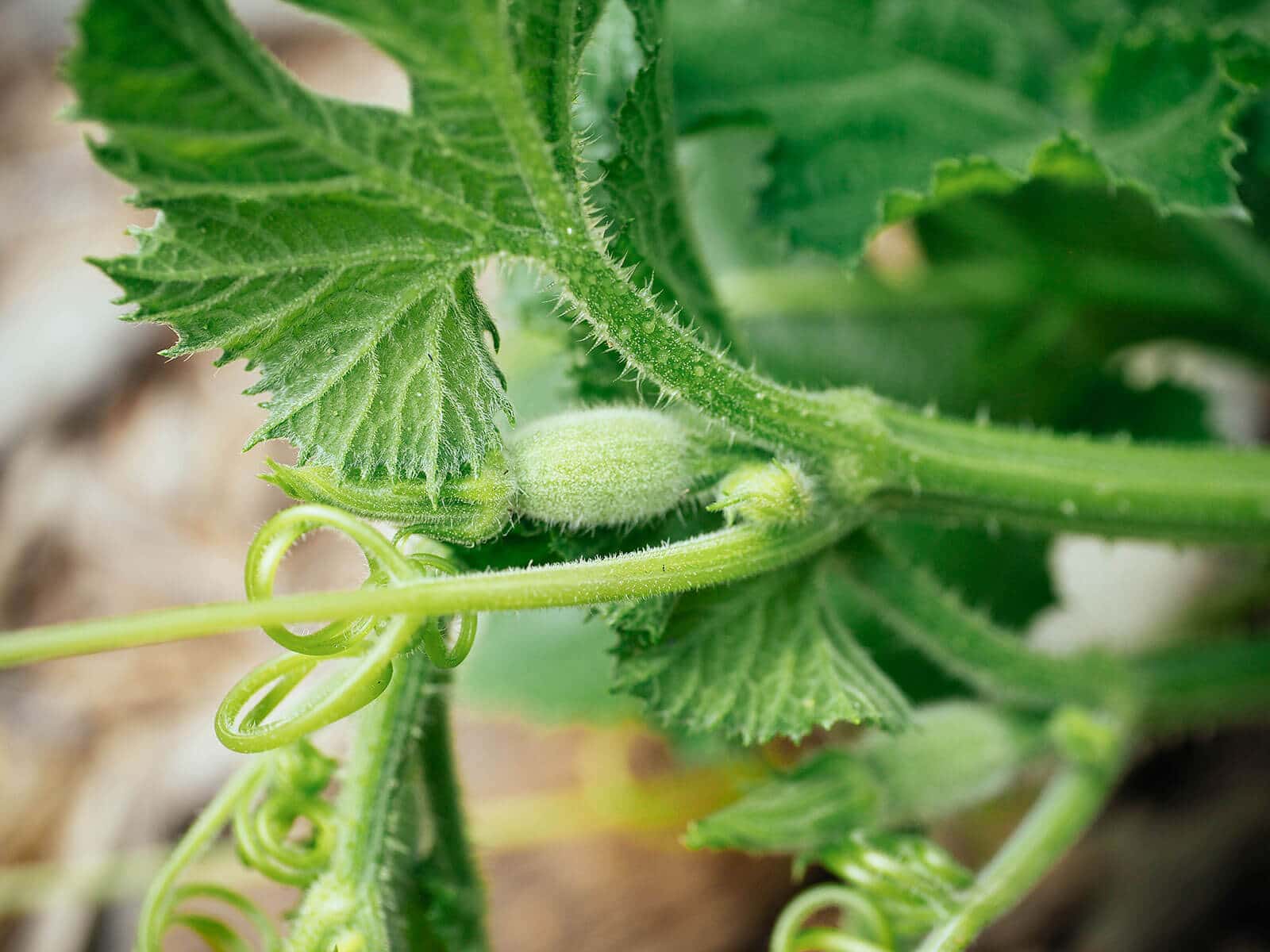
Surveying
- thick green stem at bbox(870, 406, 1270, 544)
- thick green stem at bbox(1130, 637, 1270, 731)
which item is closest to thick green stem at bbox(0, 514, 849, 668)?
thick green stem at bbox(870, 406, 1270, 544)

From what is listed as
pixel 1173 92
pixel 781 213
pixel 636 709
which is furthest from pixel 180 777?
pixel 1173 92

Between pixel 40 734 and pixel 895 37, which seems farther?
pixel 40 734

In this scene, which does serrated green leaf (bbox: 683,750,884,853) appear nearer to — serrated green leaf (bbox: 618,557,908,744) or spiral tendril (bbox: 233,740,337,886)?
serrated green leaf (bbox: 618,557,908,744)

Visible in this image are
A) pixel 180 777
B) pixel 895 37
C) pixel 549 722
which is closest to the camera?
pixel 895 37

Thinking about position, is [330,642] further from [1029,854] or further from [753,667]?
[1029,854]

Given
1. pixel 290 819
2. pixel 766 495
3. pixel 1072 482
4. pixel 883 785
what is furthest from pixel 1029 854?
pixel 290 819

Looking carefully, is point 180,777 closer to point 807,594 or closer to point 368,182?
point 807,594

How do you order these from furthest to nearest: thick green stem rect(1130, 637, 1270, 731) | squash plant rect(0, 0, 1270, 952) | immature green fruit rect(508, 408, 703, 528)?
thick green stem rect(1130, 637, 1270, 731) → immature green fruit rect(508, 408, 703, 528) → squash plant rect(0, 0, 1270, 952)
